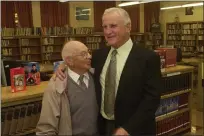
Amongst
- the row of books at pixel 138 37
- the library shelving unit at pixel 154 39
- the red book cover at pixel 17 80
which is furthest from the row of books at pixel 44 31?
the red book cover at pixel 17 80

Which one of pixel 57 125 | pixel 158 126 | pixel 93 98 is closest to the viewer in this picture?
pixel 57 125

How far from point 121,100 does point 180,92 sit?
6.82 feet

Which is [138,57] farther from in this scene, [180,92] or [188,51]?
[188,51]

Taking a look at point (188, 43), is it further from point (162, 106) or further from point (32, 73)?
point (32, 73)

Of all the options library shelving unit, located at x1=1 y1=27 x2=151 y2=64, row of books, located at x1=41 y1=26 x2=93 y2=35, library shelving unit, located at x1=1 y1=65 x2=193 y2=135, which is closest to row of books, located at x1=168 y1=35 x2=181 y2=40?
library shelving unit, located at x1=1 y1=27 x2=151 y2=64

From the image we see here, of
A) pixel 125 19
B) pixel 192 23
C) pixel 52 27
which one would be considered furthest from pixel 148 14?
pixel 125 19

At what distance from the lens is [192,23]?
35.7ft

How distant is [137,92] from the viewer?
1.72m

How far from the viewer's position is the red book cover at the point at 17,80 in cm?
224

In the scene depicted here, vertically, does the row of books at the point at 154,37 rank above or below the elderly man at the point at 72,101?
above

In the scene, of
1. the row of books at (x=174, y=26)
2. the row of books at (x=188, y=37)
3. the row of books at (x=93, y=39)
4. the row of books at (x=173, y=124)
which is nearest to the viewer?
the row of books at (x=173, y=124)

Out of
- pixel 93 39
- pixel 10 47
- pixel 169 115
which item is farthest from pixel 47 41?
pixel 169 115

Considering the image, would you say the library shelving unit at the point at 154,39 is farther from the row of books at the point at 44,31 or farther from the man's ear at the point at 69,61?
the man's ear at the point at 69,61

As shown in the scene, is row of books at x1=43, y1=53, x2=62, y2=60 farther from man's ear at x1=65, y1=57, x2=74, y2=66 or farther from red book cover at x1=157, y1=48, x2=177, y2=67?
man's ear at x1=65, y1=57, x2=74, y2=66
